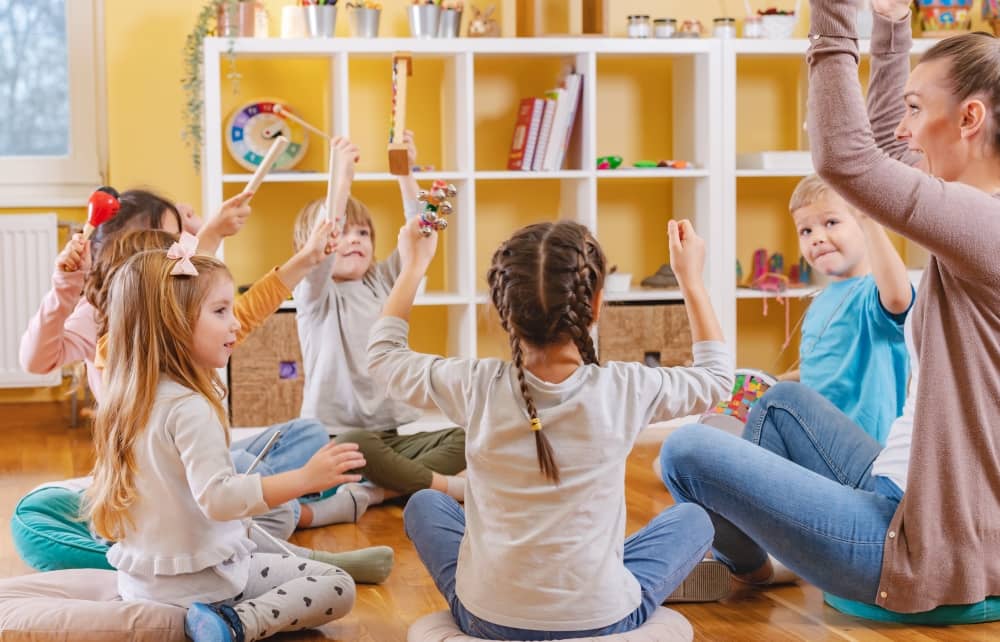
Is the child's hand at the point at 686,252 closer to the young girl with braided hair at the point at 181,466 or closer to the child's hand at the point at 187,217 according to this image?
the young girl with braided hair at the point at 181,466

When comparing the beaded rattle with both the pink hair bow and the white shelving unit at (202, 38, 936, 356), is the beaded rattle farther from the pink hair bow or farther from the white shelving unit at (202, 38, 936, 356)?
the white shelving unit at (202, 38, 936, 356)

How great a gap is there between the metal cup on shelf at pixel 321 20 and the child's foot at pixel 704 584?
2523 mm

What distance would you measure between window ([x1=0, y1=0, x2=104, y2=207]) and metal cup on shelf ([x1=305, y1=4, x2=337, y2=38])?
38.4 inches

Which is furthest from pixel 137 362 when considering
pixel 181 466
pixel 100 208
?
pixel 100 208

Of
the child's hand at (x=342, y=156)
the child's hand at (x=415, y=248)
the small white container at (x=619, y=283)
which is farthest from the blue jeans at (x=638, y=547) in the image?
the small white container at (x=619, y=283)

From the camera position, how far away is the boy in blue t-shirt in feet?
8.04

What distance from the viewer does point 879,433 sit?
250 centimetres

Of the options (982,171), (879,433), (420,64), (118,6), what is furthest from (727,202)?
(982,171)

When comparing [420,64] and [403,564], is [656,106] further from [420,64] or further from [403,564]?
[403,564]

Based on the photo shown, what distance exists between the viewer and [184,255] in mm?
1955

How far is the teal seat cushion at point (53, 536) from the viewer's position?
238cm

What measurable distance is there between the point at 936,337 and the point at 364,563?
1.13 meters

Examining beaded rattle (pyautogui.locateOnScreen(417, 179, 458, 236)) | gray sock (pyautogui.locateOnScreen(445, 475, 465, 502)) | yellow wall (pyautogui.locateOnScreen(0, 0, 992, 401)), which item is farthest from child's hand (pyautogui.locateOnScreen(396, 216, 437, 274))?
yellow wall (pyautogui.locateOnScreen(0, 0, 992, 401))

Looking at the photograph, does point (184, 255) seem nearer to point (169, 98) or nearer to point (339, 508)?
point (339, 508)
